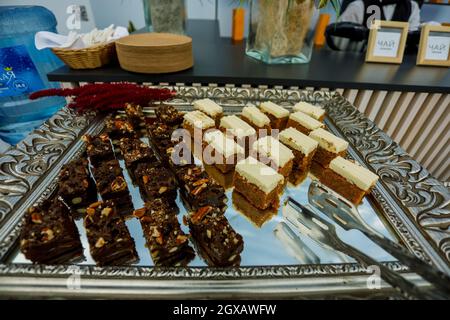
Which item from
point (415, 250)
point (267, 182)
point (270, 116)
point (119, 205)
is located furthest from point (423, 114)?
point (119, 205)

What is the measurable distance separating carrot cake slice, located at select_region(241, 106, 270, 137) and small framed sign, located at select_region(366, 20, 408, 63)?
4.90 feet

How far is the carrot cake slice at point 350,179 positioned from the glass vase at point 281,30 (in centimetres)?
125

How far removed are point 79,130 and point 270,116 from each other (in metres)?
1.19

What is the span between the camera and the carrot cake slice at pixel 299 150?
1349 mm

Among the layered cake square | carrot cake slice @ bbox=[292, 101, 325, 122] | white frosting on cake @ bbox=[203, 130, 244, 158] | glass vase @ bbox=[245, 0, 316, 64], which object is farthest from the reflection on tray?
glass vase @ bbox=[245, 0, 316, 64]

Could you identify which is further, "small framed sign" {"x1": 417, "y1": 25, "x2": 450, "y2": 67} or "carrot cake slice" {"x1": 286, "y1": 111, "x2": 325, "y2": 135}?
"small framed sign" {"x1": 417, "y1": 25, "x2": 450, "y2": 67}

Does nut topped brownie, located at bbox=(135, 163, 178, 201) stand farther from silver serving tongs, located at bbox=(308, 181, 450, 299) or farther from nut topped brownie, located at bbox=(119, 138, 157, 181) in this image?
silver serving tongs, located at bbox=(308, 181, 450, 299)

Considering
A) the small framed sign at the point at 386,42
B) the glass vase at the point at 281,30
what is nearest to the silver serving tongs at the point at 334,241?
the glass vase at the point at 281,30

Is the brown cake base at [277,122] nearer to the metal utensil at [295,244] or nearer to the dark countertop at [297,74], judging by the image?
the dark countertop at [297,74]

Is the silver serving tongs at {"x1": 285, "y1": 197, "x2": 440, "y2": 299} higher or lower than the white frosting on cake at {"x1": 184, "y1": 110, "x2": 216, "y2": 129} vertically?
lower

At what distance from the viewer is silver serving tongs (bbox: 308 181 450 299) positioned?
0.76 meters

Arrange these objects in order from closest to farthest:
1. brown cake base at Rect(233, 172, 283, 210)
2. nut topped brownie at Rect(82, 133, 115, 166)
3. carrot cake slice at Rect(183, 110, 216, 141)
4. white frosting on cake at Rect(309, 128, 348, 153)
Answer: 1. brown cake base at Rect(233, 172, 283, 210)
2. nut topped brownie at Rect(82, 133, 115, 166)
3. white frosting on cake at Rect(309, 128, 348, 153)
4. carrot cake slice at Rect(183, 110, 216, 141)

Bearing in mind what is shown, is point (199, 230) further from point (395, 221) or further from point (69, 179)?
point (395, 221)

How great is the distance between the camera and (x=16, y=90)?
8.39 ft
